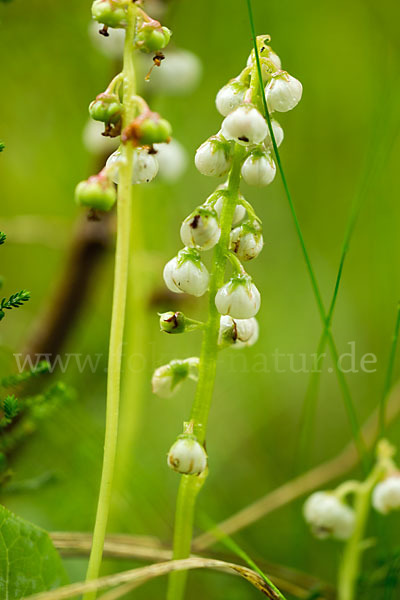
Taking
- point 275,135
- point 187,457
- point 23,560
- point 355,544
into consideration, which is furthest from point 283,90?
point 355,544

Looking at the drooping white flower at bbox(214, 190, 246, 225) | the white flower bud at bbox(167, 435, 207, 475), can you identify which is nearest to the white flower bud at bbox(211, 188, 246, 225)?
the drooping white flower at bbox(214, 190, 246, 225)

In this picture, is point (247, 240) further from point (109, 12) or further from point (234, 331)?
point (109, 12)

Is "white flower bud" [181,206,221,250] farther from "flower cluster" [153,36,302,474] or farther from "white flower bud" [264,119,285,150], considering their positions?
"white flower bud" [264,119,285,150]

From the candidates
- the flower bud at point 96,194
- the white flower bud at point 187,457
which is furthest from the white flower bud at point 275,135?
the white flower bud at point 187,457

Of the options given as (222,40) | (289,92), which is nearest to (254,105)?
(289,92)

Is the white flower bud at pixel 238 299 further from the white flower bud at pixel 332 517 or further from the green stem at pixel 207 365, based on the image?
the white flower bud at pixel 332 517

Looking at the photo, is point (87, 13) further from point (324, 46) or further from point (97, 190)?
point (97, 190)
